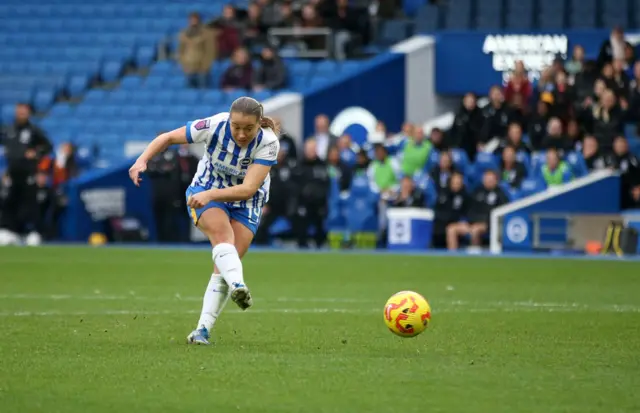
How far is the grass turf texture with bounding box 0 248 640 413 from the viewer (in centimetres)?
723

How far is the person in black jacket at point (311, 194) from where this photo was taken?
2397cm

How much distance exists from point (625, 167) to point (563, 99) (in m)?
1.80

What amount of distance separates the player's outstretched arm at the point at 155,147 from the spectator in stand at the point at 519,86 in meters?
14.6

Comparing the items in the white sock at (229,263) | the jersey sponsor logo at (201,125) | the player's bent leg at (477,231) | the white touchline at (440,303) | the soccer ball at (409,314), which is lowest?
the white touchline at (440,303)

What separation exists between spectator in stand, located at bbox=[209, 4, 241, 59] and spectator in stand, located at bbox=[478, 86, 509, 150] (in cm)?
646

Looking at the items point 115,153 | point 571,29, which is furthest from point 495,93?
point 115,153

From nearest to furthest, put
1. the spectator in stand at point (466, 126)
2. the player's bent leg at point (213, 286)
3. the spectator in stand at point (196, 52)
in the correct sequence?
the player's bent leg at point (213, 286) < the spectator in stand at point (466, 126) < the spectator in stand at point (196, 52)

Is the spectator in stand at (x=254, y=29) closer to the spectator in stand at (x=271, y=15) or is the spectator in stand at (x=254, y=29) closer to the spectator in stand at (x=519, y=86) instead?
the spectator in stand at (x=271, y=15)

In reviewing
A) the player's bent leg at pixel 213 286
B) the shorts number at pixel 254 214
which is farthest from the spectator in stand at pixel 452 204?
the player's bent leg at pixel 213 286

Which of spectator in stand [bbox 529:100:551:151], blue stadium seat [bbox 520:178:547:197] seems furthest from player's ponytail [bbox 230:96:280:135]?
spectator in stand [bbox 529:100:551:151]

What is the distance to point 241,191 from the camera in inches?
383

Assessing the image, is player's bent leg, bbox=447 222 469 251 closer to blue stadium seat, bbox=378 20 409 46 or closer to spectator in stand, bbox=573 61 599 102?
spectator in stand, bbox=573 61 599 102

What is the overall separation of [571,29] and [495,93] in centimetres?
333

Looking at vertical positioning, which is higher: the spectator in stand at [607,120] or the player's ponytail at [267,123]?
the spectator in stand at [607,120]
